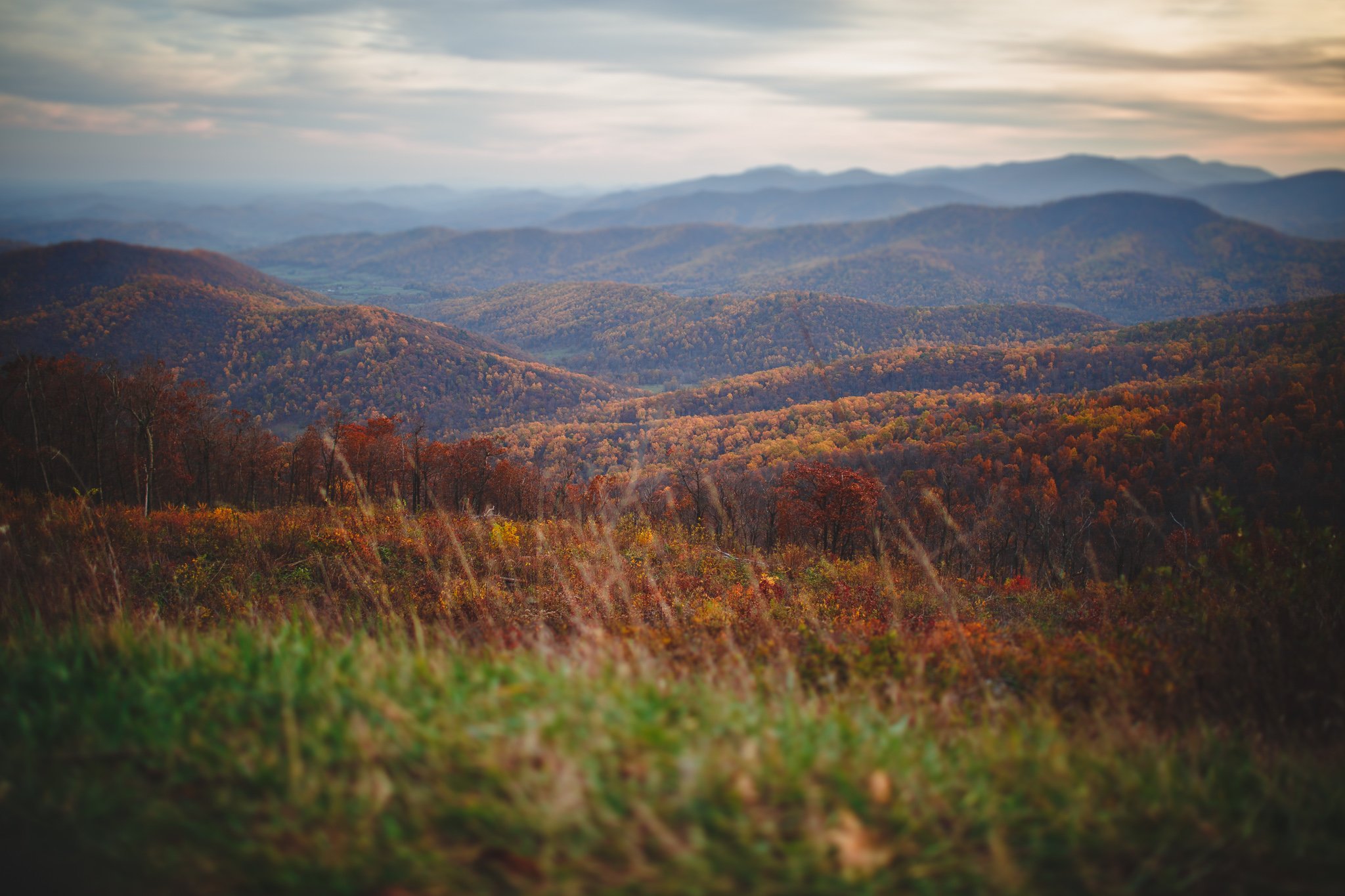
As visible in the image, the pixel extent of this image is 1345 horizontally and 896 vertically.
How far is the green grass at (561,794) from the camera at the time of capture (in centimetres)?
229

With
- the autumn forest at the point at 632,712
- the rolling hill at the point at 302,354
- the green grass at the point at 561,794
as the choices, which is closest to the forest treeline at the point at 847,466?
the autumn forest at the point at 632,712

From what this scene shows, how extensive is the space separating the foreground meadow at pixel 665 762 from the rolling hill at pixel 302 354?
13696 centimetres

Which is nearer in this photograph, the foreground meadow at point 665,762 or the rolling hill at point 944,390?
the foreground meadow at point 665,762

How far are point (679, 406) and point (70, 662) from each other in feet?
468

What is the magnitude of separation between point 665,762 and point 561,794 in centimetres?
41

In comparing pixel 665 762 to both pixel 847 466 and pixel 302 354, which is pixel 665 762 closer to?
pixel 847 466

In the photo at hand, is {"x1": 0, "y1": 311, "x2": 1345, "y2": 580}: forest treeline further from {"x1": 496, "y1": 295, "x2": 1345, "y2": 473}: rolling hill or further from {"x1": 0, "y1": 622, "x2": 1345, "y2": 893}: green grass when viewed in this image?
{"x1": 0, "y1": 622, "x2": 1345, "y2": 893}: green grass

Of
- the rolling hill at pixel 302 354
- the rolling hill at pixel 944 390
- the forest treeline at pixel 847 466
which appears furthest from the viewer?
the rolling hill at pixel 302 354

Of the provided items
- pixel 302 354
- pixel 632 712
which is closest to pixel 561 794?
pixel 632 712

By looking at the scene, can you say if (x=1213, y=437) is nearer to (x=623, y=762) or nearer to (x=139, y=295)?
(x=623, y=762)

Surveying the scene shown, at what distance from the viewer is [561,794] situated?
239 cm

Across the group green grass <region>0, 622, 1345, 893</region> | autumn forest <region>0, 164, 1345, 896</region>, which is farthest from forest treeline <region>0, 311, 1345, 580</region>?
green grass <region>0, 622, 1345, 893</region>

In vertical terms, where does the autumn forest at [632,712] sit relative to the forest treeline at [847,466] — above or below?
above

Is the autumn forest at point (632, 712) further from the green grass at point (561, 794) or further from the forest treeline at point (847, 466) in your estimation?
the forest treeline at point (847, 466)
